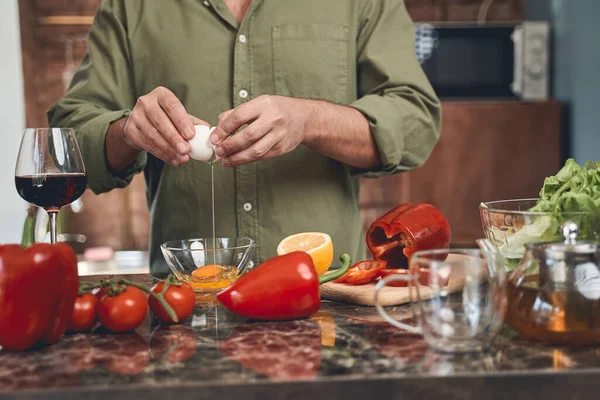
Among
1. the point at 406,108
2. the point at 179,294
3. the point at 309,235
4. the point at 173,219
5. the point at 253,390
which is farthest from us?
the point at 173,219

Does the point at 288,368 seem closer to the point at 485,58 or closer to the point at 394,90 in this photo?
the point at 394,90

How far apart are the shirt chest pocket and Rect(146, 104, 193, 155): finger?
1.66 feet

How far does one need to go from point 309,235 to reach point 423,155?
539mm

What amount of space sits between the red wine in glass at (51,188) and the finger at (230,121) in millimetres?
237

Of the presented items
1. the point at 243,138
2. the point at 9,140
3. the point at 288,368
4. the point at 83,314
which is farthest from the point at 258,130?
the point at 9,140

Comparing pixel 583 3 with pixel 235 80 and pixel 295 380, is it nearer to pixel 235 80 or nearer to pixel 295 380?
pixel 235 80

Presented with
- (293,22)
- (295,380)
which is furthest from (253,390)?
(293,22)

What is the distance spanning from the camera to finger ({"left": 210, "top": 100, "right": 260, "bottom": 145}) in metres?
1.32

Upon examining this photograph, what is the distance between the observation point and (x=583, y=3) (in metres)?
3.49

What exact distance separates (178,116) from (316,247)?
0.34 m

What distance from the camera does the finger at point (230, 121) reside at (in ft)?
4.32

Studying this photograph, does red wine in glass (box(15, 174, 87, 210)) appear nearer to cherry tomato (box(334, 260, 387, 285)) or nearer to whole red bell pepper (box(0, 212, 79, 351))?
whole red bell pepper (box(0, 212, 79, 351))

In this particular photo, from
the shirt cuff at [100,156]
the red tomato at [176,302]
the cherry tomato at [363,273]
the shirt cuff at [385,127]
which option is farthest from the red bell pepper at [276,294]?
the shirt cuff at [100,156]

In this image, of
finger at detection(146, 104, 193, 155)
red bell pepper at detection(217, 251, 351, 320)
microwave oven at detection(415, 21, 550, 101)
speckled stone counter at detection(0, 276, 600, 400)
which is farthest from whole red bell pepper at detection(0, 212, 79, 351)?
microwave oven at detection(415, 21, 550, 101)
